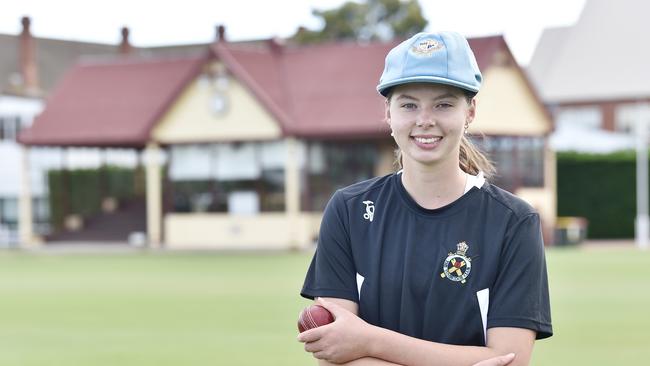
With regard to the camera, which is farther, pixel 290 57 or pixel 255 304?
pixel 290 57

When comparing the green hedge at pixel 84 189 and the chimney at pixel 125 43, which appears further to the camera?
the chimney at pixel 125 43

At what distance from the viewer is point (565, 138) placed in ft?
140

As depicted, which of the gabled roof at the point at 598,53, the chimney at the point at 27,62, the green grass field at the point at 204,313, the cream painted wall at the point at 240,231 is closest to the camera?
the green grass field at the point at 204,313

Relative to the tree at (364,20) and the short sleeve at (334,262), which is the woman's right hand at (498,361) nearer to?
the short sleeve at (334,262)

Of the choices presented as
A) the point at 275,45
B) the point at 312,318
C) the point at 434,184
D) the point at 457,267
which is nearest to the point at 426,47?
the point at 434,184

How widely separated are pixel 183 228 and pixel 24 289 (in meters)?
15.8

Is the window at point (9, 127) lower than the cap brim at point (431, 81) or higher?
higher

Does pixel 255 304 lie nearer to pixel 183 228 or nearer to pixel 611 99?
pixel 183 228

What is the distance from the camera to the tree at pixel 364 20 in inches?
2180

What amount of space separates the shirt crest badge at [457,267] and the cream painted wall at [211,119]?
99.8 ft

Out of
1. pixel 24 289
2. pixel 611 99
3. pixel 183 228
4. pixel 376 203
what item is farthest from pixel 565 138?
pixel 376 203

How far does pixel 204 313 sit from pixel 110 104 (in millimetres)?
24019

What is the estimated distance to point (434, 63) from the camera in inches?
147

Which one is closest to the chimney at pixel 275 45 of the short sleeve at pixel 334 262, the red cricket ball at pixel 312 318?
the short sleeve at pixel 334 262
